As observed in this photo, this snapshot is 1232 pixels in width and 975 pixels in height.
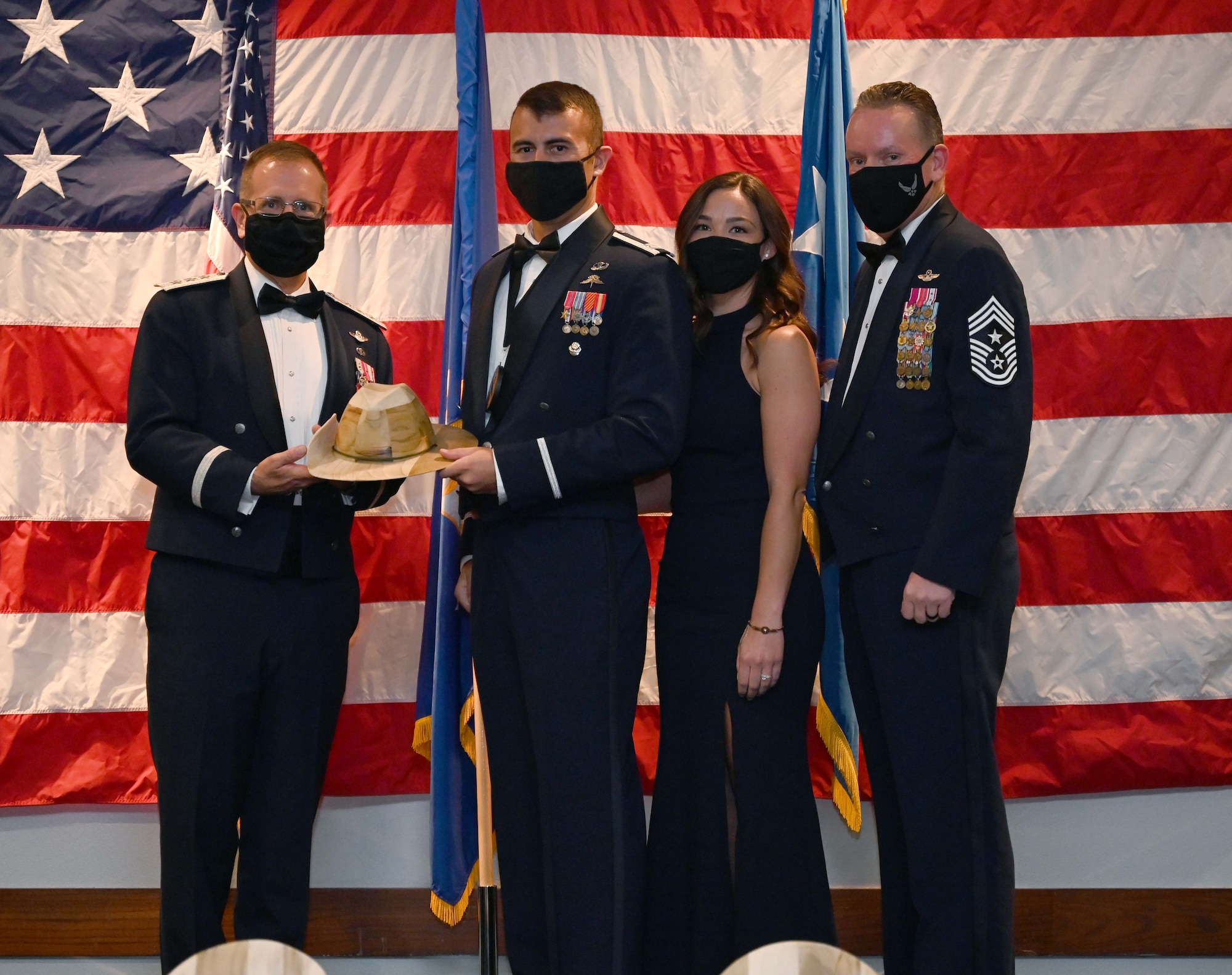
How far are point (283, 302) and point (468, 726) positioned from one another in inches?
46.6

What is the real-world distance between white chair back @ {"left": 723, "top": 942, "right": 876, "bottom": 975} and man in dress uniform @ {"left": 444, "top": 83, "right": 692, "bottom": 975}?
989 mm

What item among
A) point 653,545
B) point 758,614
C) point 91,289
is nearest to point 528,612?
point 758,614

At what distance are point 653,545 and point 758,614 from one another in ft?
3.25

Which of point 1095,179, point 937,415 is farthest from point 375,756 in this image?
point 1095,179

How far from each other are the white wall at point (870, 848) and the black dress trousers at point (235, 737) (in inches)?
31.4

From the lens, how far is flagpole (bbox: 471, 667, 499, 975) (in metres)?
2.78

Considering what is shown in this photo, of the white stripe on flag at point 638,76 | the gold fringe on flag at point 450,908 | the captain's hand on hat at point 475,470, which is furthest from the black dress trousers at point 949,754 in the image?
the white stripe on flag at point 638,76

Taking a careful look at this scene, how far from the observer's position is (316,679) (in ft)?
8.36

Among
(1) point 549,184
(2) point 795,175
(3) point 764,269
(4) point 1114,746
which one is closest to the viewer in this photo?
(1) point 549,184

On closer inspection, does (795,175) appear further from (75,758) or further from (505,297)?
(75,758)

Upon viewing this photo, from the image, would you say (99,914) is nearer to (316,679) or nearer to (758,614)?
(316,679)

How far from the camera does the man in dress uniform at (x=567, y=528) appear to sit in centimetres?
220

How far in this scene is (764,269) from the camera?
2527 mm

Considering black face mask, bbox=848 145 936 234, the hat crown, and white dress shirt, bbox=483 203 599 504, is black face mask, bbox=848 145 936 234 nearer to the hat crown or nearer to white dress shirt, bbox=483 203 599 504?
white dress shirt, bbox=483 203 599 504
